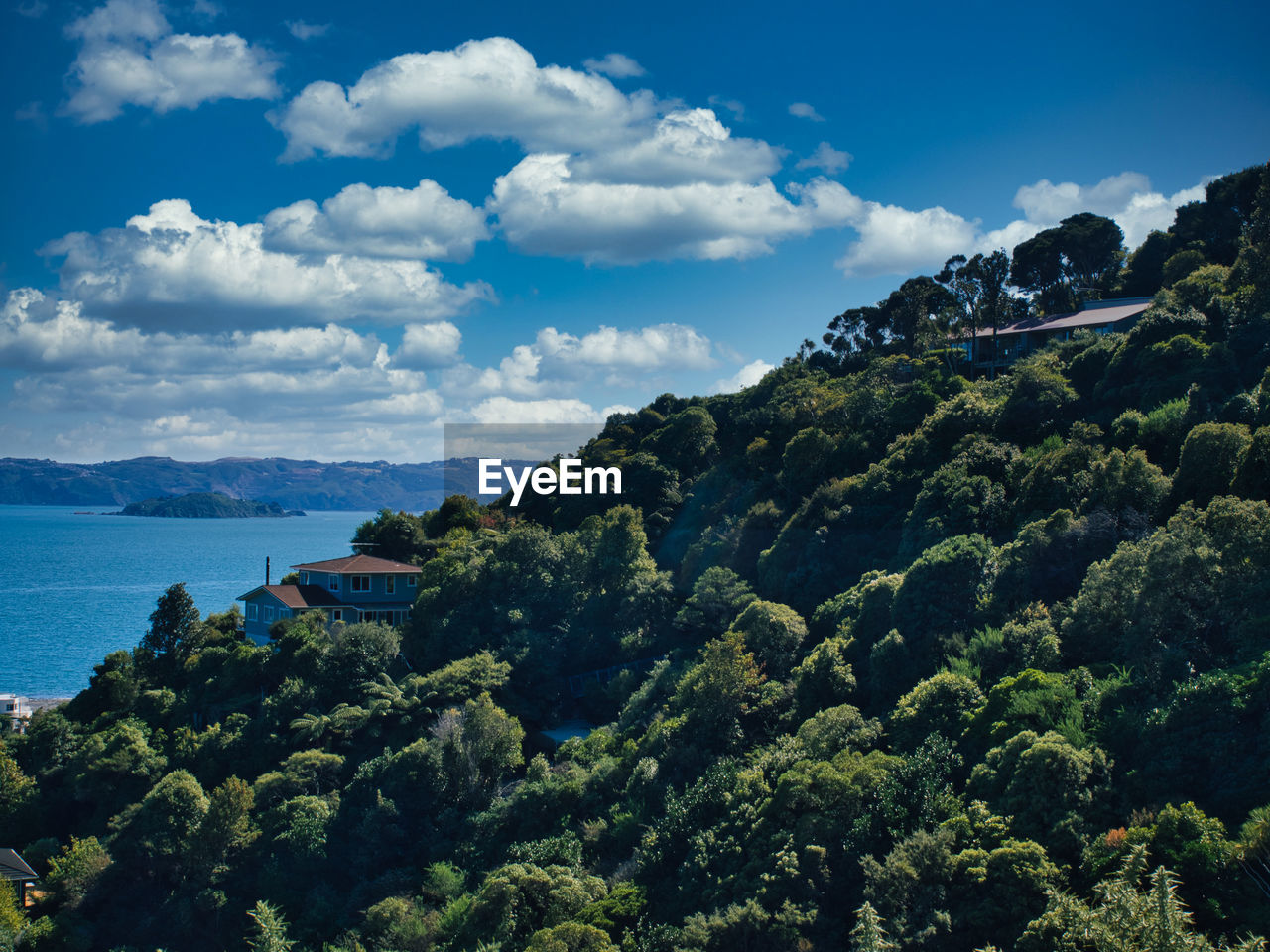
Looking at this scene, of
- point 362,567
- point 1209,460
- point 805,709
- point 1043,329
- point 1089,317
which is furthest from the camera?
point 362,567

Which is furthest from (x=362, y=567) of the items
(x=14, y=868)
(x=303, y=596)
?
(x=14, y=868)

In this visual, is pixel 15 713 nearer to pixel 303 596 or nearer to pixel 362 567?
pixel 303 596

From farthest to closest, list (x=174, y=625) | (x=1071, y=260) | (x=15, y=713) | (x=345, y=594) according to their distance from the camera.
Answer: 1. (x=1071, y=260)
2. (x=15, y=713)
3. (x=345, y=594)
4. (x=174, y=625)

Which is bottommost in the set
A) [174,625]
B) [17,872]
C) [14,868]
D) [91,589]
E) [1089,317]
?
[91,589]

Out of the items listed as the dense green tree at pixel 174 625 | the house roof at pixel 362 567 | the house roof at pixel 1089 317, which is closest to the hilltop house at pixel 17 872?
the dense green tree at pixel 174 625

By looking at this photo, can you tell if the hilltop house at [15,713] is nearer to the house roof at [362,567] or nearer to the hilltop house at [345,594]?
the hilltop house at [345,594]

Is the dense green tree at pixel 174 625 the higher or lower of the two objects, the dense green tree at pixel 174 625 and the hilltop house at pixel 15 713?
the higher

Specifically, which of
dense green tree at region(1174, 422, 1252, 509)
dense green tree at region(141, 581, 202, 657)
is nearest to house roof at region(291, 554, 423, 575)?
dense green tree at region(141, 581, 202, 657)
